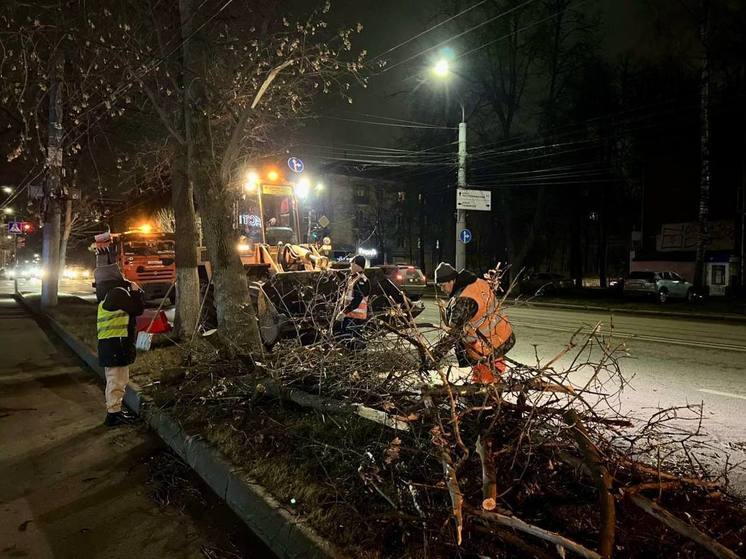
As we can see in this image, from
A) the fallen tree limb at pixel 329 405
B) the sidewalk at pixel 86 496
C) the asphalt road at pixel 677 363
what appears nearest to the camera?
the sidewalk at pixel 86 496

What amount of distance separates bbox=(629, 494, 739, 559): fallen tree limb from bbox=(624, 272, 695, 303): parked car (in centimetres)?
2394

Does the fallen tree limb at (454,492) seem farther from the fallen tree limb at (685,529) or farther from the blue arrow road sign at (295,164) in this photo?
the blue arrow road sign at (295,164)

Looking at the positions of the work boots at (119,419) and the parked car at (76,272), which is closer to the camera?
the work boots at (119,419)

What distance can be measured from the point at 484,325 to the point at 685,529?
2291 mm

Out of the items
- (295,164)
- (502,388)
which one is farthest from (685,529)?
(295,164)

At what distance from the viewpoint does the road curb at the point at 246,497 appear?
3.15 metres

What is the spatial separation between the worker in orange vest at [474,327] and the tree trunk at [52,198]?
14388mm

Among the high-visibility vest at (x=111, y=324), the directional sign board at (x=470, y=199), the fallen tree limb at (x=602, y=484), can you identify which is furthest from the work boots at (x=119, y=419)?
the directional sign board at (x=470, y=199)

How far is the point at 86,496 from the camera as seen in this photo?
4.32 meters

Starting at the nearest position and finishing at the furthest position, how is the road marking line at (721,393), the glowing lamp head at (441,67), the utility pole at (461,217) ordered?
the road marking line at (721,393) → the glowing lamp head at (441,67) → the utility pole at (461,217)

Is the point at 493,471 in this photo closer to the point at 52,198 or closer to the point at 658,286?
the point at 52,198

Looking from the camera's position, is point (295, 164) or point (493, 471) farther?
point (295, 164)

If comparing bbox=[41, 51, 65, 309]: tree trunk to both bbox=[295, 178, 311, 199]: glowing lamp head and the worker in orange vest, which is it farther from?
the worker in orange vest

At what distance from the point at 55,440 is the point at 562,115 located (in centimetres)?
3056
